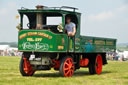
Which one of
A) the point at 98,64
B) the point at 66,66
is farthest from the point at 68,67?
the point at 98,64

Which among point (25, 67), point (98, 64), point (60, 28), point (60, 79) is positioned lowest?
point (60, 79)

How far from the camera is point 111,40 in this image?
19609 mm

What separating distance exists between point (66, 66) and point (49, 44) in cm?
131

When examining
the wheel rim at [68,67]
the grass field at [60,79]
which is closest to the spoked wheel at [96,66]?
the grass field at [60,79]

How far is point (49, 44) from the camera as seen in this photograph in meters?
14.2

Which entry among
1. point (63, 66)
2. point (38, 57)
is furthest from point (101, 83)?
point (38, 57)

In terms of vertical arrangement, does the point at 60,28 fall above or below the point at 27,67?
above

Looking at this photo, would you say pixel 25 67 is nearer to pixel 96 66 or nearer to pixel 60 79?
pixel 60 79

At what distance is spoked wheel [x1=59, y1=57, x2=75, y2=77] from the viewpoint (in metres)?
14.5

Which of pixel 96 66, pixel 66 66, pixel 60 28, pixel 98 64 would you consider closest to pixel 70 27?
pixel 60 28

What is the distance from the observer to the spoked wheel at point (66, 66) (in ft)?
47.7

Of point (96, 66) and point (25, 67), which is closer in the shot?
point (25, 67)

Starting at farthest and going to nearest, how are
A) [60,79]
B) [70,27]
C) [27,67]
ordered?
[27,67] → [70,27] → [60,79]

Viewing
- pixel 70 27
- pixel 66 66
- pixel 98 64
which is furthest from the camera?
pixel 98 64
